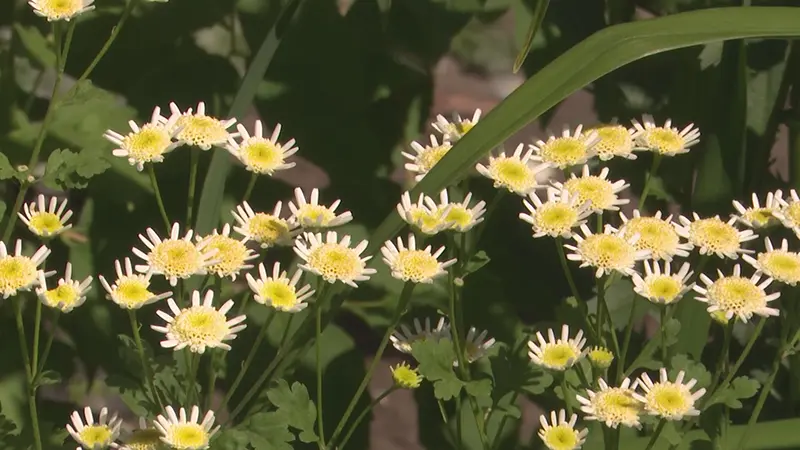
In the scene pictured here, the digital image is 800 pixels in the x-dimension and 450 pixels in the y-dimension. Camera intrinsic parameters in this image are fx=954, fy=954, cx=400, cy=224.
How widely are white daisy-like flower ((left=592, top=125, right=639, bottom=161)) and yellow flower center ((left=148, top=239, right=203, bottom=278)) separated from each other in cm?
28

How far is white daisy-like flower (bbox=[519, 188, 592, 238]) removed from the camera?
1.92ft

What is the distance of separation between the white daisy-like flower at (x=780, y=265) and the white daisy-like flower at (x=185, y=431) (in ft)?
1.10

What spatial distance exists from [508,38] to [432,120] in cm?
11

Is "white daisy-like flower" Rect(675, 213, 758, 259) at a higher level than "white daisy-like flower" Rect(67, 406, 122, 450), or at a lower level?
higher

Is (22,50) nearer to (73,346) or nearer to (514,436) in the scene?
(73,346)

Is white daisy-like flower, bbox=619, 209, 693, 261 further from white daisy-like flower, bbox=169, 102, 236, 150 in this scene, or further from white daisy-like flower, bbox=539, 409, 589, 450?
white daisy-like flower, bbox=169, 102, 236, 150

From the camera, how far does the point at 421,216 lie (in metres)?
0.57

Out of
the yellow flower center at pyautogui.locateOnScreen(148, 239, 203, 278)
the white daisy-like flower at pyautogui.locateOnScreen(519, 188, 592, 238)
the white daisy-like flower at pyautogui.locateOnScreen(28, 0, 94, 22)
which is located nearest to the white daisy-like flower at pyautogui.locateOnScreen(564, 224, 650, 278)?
the white daisy-like flower at pyautogui.locateOnScreen(519, 188, 592, 238)

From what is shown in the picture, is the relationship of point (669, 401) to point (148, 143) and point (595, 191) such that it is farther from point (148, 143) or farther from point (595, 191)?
point (148, 143)

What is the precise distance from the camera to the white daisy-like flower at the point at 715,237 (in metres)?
0.61

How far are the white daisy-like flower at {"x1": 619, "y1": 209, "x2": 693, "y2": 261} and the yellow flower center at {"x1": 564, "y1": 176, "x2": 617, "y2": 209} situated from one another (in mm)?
21

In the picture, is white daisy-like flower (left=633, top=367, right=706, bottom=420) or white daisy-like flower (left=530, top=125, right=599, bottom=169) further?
white daisy-like flower (left=530, top=125, right=599, bottom=169)

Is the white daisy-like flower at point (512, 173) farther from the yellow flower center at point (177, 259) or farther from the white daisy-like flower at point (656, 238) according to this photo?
the yellow flower center at point (177, 259)

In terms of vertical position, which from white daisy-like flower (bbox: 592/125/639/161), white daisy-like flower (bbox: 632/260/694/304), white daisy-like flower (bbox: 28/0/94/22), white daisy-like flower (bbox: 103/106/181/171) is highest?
white daisy-like flower (bbox: 28/0/94/22)
